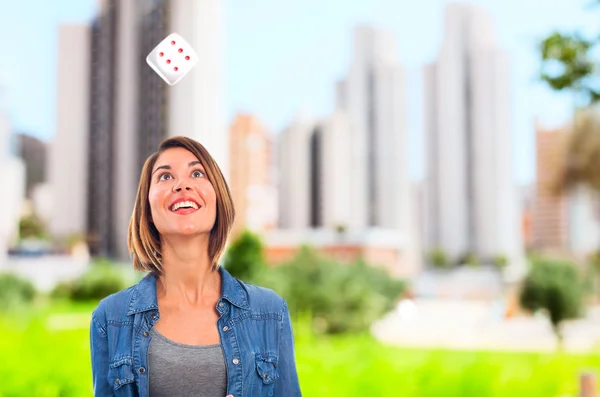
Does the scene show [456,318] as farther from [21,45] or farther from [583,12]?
[583,12]

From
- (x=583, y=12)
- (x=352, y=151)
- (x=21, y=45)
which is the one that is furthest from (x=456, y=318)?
(x=583, y=12)

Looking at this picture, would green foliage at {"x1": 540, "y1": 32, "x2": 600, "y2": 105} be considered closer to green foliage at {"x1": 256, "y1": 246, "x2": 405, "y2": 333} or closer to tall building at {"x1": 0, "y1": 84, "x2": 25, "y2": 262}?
green foliage at {"x1": 256, "y1": 246, "x2": 405, "y2": 333}

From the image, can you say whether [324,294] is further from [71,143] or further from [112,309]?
[71,143]

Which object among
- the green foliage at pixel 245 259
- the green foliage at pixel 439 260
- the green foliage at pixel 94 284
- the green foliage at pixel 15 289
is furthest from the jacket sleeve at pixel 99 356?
the green foliage at pixel 439 260

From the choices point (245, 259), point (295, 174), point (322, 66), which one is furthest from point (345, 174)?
point (245, 259)

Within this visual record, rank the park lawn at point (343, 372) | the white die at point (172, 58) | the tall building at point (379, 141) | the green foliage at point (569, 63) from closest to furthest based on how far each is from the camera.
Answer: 1. the white die at point (172, 58)
2. the green foliage at point (569, 63)
3. the park lawn at point (343, 372)
4. the tall building at point (379, 141)

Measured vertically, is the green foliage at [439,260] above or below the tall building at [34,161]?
below

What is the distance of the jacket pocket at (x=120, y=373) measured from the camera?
0.90 m

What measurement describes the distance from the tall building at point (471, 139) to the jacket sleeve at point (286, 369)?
29.0 meters

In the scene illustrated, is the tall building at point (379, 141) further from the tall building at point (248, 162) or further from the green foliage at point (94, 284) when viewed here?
the green foliage at point (94, 284)

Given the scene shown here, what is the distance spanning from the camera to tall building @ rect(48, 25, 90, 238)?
19.2 m

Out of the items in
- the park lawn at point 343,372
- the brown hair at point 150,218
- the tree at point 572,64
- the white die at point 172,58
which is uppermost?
the tree at point 572,64

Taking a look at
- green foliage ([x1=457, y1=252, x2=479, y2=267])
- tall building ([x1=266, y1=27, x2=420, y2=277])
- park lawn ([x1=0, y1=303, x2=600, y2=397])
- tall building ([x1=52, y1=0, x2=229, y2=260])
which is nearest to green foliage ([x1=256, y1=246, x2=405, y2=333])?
tall building ([x1=52, y1=0, x2=229, y2=260])

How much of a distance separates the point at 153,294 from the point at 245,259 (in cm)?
824
